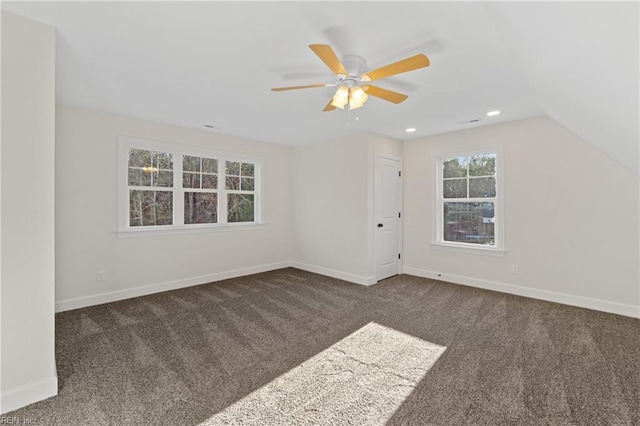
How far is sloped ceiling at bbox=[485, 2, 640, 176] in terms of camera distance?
0.83m

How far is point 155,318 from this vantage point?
3.16 meters

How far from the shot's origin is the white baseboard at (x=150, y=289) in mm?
3429

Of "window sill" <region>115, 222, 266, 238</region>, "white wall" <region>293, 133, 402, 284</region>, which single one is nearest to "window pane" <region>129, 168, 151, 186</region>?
"window sill" <region>115, 222, 266, 238</region>

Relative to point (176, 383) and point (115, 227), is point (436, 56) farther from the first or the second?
point (115, 227)

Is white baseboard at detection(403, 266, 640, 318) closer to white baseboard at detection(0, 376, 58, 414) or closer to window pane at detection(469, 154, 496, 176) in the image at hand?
window pane at detection(469, 154, 496, 176)

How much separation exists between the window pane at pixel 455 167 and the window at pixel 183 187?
129 inches

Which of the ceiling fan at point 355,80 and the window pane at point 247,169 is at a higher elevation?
the ceiling fan at point 355,80

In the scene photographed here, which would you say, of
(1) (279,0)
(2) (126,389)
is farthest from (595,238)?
(2) (126,389)

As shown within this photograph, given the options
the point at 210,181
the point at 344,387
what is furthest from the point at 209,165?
the point at 344,387

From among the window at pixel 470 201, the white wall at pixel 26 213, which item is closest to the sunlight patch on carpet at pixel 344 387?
the white wall at pixel 26 213

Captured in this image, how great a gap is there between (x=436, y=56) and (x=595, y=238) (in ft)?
10.0

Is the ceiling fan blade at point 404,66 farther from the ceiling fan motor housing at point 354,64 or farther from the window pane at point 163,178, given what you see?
the window pane at point 163,178

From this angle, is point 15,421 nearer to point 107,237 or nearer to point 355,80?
point 107,237

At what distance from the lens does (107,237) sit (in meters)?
3.69
